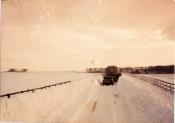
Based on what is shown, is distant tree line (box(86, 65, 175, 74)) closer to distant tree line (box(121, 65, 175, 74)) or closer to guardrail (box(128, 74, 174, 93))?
distant tree line (box(121, 65, 175, 74))

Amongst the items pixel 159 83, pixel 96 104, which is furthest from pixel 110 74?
pixel 159 83

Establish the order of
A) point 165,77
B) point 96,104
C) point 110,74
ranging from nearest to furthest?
point 165,77 → point 110,74 → point 96,104

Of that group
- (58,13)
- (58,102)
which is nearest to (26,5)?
(58,13)

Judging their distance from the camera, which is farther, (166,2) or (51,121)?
(51,121)

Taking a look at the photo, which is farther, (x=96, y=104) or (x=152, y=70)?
(x=96, y=104)

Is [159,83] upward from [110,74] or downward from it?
downward

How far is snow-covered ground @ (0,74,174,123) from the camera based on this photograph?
13.8ft

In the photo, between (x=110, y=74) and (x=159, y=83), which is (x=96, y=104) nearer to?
(x=110, y=74)

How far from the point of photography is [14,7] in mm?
5199

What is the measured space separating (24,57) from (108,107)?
1647mm

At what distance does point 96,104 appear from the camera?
15.4 ft

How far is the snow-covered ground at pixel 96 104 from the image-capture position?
4.21 meters

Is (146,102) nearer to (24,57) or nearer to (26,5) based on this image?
(24,57)

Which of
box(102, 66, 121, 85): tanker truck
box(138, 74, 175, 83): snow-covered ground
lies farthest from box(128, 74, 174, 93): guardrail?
box(102, 66, 121, 85): tanker truck
